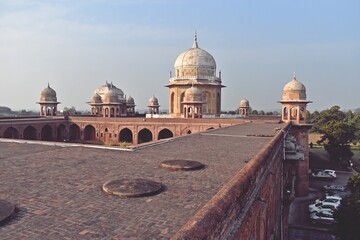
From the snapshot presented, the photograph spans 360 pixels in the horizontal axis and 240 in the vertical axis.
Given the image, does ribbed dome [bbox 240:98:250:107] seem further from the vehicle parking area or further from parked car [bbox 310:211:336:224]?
parked car [bbox 310:211:336:224]

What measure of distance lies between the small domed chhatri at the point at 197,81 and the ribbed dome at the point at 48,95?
36.4ft

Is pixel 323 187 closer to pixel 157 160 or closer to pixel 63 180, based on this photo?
pixel 157 160

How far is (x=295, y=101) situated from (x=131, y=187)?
822 inches

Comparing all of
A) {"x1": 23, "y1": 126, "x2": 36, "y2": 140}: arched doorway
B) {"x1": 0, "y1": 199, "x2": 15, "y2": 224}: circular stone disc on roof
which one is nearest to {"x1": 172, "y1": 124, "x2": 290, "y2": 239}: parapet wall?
{"x1": 0, "y1": 199, "x2": 15, "y2": 224}: circular stone disc on roof

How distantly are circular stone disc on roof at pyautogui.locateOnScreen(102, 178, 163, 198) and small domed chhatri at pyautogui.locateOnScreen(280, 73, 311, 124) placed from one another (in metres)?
20.6

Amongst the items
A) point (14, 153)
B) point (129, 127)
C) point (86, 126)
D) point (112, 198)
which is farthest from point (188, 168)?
point (86, 126)

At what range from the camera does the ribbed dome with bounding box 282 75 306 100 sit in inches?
934

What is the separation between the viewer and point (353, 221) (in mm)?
11102

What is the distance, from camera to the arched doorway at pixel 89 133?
99.5ft

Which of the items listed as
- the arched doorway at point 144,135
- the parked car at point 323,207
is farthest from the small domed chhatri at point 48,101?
the parked car at point 323,207

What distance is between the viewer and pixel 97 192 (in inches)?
189

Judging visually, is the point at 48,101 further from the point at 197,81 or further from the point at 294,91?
the point at 294,91

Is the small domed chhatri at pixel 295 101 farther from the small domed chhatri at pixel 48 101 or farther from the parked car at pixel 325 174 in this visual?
the small domed chhatri at pixel 48 101

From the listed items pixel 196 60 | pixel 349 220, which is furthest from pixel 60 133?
pixel 349 220
